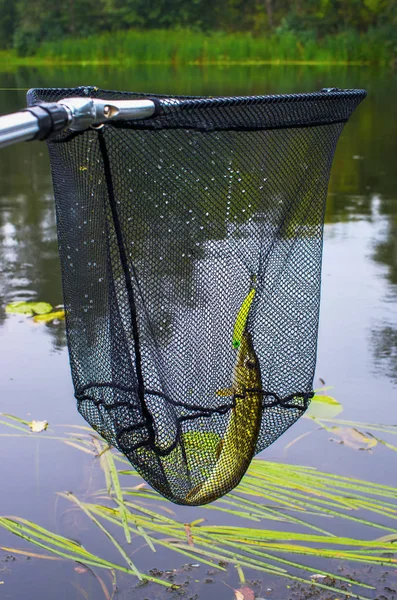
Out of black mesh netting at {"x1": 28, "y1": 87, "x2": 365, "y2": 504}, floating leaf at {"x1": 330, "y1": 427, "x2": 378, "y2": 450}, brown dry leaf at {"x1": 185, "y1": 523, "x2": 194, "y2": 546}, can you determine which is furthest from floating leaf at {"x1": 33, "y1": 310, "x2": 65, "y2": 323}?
black mesh netting at {"x1": 28, "y1": 87, "x2": 365, "y2": 504}

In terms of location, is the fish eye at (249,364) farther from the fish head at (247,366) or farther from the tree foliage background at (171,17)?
the tree foliage background at (171,17)

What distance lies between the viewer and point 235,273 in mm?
2424

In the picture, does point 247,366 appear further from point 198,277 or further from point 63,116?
point 63,116

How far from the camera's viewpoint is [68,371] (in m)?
4.27

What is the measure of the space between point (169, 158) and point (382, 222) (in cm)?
557

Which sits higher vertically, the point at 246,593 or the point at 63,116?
the point at 63,116

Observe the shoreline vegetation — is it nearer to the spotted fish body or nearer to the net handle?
the spotted fish body

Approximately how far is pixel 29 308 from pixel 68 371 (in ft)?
3.37

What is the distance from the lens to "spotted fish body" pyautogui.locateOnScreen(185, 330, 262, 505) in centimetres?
241

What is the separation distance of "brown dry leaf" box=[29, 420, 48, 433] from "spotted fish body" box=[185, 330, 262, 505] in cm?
141

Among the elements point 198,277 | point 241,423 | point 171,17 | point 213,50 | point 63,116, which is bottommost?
point 213,50

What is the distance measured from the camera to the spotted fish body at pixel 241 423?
2410 mm

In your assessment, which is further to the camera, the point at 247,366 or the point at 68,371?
the point at 68,371

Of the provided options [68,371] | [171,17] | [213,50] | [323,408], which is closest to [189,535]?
[323,408]
